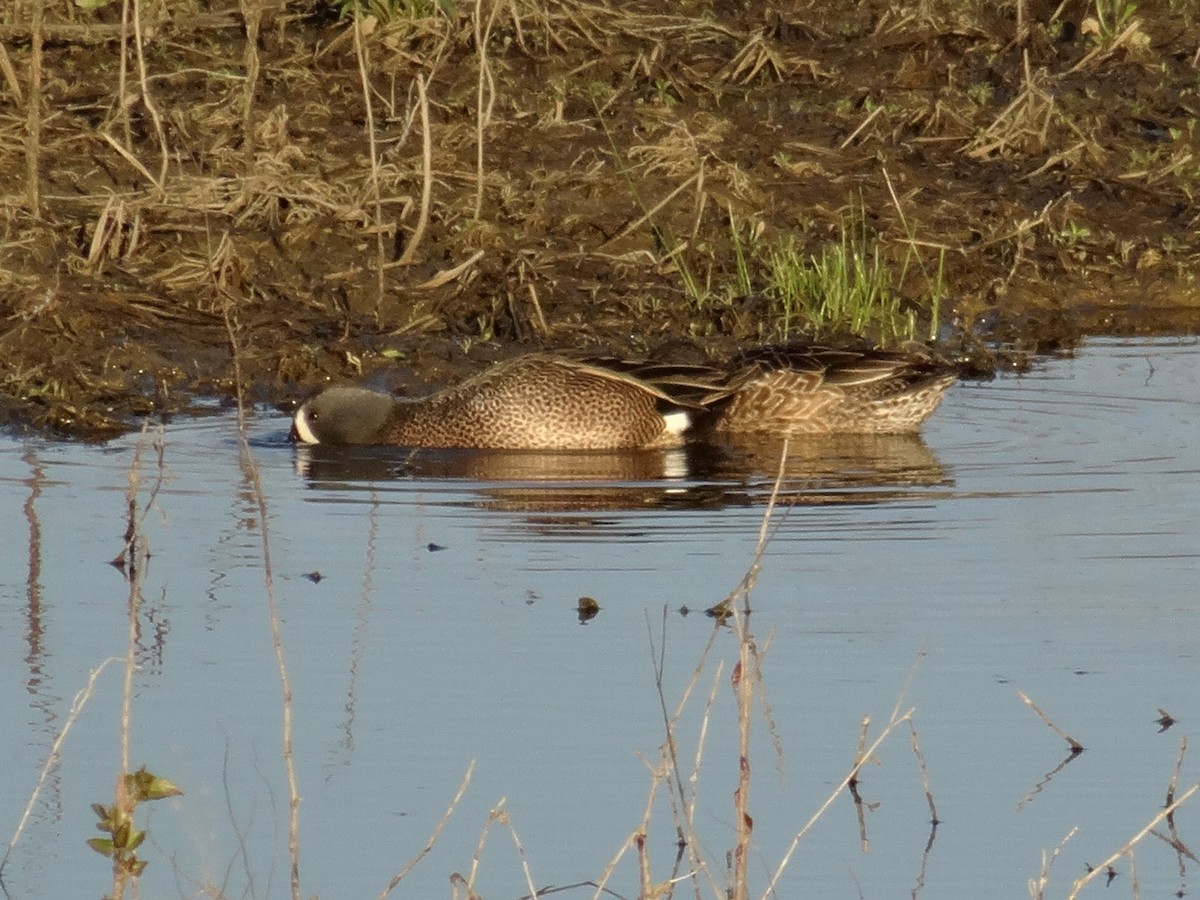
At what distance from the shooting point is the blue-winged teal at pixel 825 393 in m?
10.1

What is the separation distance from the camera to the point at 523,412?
9.79m

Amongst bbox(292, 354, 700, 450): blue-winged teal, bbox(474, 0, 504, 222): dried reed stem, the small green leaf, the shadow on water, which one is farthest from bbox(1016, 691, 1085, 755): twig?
bbox(474, 0, 504, 222): dried reed stem

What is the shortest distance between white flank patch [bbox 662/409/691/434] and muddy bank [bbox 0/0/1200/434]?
1246 millimetres

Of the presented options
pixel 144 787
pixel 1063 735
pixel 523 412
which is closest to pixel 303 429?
pixel 523 412

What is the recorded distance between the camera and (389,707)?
5625 millimetres

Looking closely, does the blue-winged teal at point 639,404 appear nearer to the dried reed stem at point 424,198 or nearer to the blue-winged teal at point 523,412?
the blue-winged teal at point 523,412

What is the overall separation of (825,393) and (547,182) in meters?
2.74

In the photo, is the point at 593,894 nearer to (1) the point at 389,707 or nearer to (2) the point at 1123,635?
(1) the point at 389,707

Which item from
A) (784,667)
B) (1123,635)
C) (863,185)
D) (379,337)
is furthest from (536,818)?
(863,185)

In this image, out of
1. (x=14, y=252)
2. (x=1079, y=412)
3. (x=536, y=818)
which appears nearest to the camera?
(x=536, y=818)

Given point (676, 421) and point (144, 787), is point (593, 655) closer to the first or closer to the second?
point (144, 787)

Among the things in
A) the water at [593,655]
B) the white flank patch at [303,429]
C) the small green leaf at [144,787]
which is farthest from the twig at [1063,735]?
the white flank patch at [303,429]

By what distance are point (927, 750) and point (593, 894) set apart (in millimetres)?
1066

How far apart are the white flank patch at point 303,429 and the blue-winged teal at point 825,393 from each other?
161 centimetres
